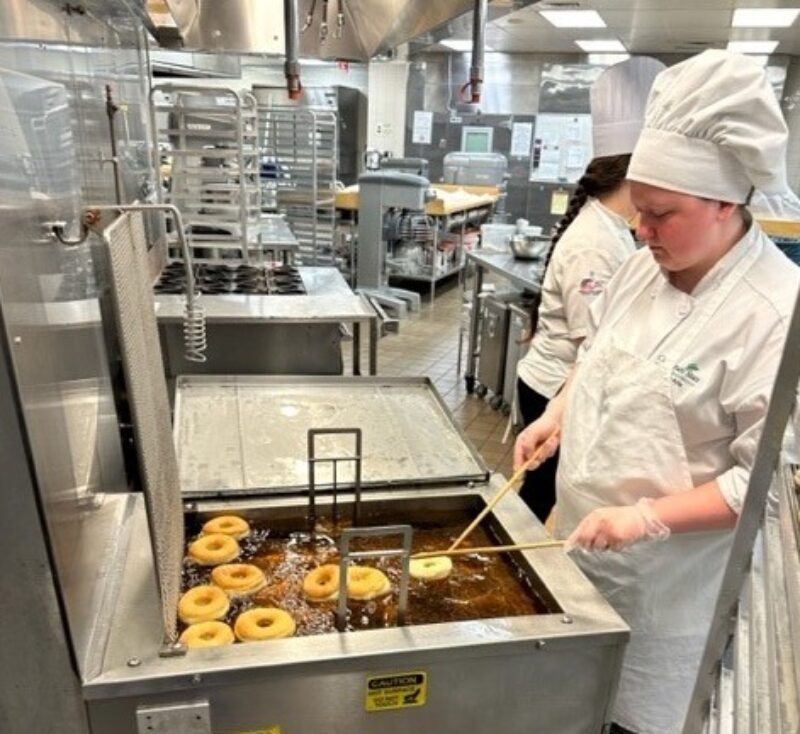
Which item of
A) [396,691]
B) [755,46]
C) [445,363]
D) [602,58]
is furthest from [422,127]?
[396,691]

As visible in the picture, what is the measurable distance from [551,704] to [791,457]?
1.55ft

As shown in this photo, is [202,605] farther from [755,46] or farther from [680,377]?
[755,46]

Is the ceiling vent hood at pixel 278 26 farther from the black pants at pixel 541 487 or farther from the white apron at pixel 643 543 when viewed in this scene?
the white apron at pixel 643 543

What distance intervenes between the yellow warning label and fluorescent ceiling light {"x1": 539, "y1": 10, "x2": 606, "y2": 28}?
6.27m

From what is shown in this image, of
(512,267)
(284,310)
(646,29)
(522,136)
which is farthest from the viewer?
(522,136)

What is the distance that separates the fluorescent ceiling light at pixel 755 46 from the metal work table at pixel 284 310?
660 centimetres

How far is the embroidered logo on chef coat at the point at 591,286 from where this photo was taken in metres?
1.79

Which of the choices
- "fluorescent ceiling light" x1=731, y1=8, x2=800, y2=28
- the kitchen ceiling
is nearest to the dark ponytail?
the kitchen ceiling

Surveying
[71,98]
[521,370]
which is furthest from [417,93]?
[71,98]

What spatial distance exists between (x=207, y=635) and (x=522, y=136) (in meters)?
8.78

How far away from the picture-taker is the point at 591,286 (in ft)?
5.91

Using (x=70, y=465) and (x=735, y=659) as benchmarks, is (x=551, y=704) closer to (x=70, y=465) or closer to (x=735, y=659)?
(x=735, y=659)

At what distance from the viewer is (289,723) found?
2.80 feet

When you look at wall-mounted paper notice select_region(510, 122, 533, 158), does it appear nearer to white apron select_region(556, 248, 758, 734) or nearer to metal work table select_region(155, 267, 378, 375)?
metal work table select_region(155, 267, 378, 375)
